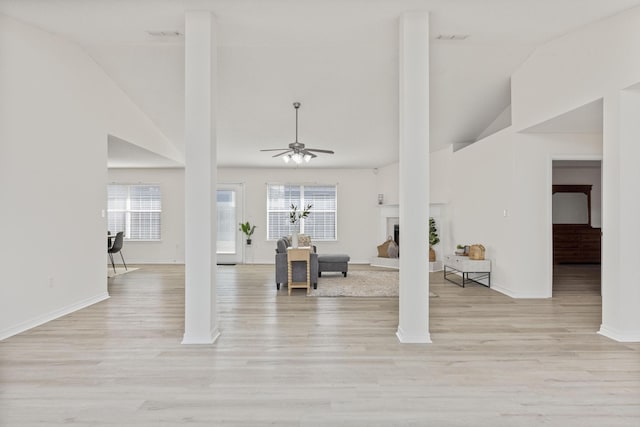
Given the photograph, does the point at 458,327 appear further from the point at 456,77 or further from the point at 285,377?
the point at 456,77

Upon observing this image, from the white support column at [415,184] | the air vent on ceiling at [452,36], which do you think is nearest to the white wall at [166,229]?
the air vent on ceiling at [452,36]

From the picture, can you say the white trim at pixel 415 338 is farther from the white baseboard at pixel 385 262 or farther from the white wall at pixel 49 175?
the white baseboard at pixel 385 262

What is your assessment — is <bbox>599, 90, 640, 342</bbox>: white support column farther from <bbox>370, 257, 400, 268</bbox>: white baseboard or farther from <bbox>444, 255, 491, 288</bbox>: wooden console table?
<bbox>370, 257, 400, 268</bbox>: white baseboard

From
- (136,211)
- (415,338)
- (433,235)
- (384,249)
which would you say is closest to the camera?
(415,338)

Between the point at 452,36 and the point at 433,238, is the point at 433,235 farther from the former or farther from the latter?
the point at 452,36

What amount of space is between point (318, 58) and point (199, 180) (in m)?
2.58

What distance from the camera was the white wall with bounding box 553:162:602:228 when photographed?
8719 mm

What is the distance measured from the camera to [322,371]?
2660 mm

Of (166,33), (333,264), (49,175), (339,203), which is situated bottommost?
(333,264)

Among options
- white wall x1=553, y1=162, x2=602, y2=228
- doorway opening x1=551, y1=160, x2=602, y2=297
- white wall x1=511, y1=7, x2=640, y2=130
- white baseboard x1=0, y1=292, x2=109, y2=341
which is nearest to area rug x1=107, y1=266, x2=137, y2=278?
white baseboard x1=0, y1=292, x2=109, y2=341

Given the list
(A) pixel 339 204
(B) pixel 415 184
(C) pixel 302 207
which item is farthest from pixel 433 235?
(B) pixel 415 184

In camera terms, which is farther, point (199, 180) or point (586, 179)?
point (586, 179)

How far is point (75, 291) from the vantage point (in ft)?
14.7

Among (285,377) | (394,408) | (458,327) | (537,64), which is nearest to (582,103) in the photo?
(537,64)
